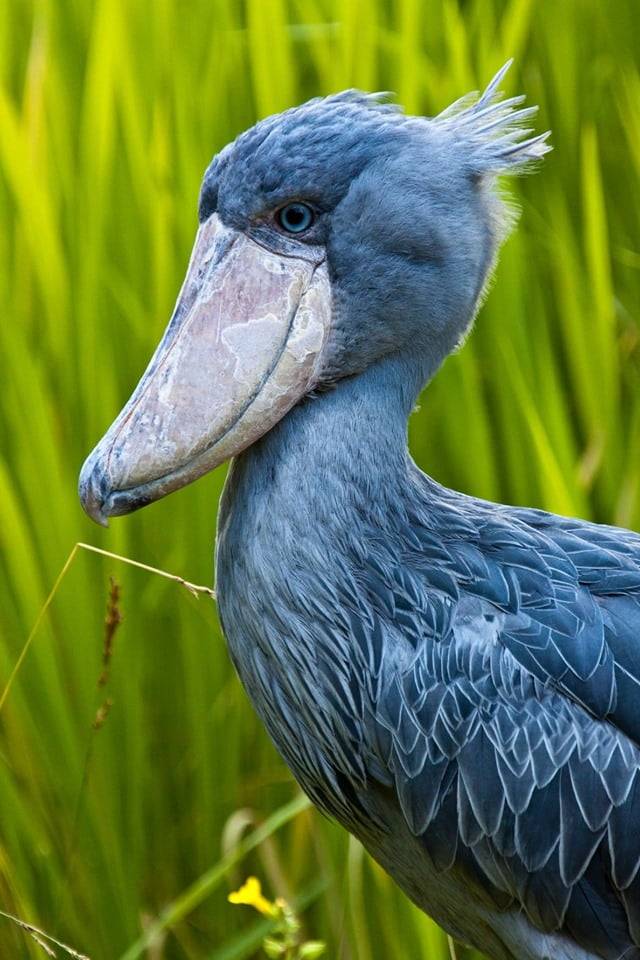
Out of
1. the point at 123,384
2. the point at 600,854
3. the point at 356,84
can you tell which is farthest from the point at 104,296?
the point at 600,854

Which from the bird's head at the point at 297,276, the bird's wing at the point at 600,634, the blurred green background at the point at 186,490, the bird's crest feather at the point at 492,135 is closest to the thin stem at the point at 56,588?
the blurred green background at the point at 186,490

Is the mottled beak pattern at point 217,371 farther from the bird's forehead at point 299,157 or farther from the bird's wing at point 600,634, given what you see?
the bird's wing at point 600,634

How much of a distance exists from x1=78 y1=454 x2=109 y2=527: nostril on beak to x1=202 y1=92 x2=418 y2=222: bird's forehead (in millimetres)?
319

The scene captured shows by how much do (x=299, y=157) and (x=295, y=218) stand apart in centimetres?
7

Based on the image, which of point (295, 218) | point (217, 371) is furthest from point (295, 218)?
point (217, 371)

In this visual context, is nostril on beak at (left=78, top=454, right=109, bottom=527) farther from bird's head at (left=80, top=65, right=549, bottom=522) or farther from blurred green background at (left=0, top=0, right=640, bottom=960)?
blurred green background at (left=0, top=0, right=640, bottom=960)

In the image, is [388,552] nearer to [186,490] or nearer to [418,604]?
[418,604]

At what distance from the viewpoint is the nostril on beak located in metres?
1.53

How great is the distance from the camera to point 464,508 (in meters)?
1.78

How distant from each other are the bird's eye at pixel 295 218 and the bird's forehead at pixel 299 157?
0.06 feet

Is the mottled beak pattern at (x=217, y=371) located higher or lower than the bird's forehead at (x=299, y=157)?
lower

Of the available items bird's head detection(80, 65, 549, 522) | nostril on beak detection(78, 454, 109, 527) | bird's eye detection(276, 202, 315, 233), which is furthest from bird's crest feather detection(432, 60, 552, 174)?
nostril on beak detection(78, 454, 109, 527)

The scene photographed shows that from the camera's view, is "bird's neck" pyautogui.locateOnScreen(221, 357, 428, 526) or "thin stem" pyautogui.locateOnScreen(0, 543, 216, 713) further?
"thin stem" pyautogui.locateOnScreen(0, 543, 216, 713)

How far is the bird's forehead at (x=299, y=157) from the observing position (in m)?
1.57
